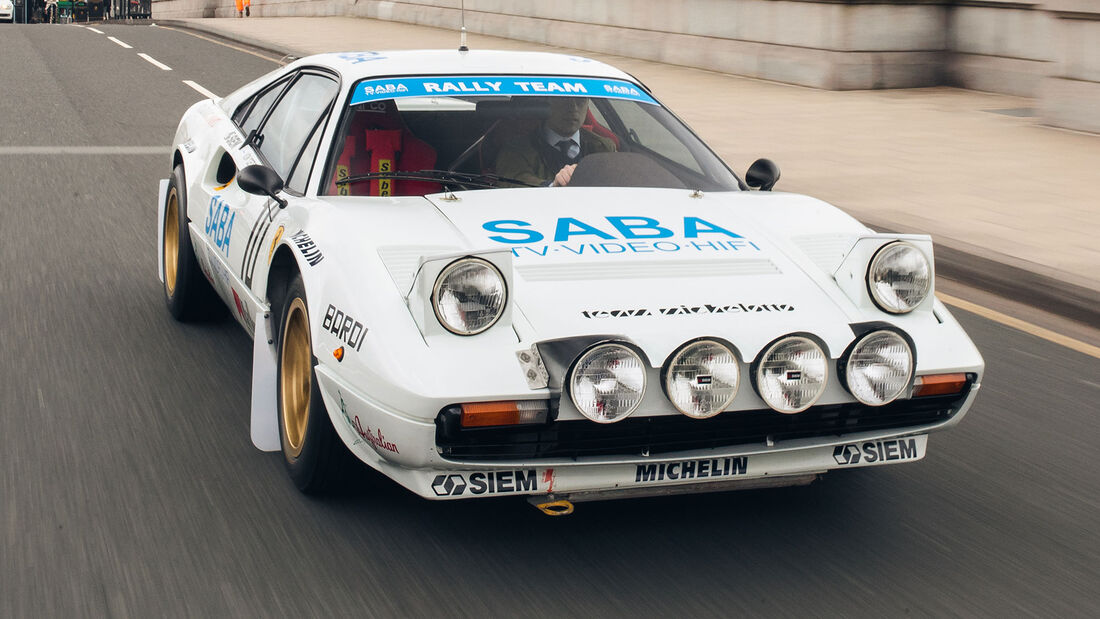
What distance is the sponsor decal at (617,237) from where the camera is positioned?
4094 mm

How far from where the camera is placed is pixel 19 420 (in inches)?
189

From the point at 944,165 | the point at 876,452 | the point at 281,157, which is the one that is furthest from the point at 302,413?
the point at 944,165

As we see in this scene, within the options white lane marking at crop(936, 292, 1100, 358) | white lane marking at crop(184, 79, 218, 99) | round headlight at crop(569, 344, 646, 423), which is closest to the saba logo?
round headlight at crop(569, 344, 646, 423)

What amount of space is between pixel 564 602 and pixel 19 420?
237 cm

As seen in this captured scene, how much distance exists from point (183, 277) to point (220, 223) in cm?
77

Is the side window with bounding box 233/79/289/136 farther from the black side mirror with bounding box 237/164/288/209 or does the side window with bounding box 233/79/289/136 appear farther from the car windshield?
the black side mirror with bounding box 237/164/288/209

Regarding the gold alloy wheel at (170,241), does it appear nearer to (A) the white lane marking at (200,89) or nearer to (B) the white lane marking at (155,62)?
(A) the white lane marking at (200,89)

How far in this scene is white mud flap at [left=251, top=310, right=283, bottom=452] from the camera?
444 centimetres

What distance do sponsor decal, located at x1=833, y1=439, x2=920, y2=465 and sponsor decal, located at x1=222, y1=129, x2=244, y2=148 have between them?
3042 millimetres

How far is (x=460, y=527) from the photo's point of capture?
3.93m

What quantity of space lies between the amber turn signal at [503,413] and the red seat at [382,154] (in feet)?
4.89

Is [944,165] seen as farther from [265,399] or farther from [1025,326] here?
[265,399]

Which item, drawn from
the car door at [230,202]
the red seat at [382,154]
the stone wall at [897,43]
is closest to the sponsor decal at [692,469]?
the red seat at [382,154]

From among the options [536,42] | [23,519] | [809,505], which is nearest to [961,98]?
[536,42]
